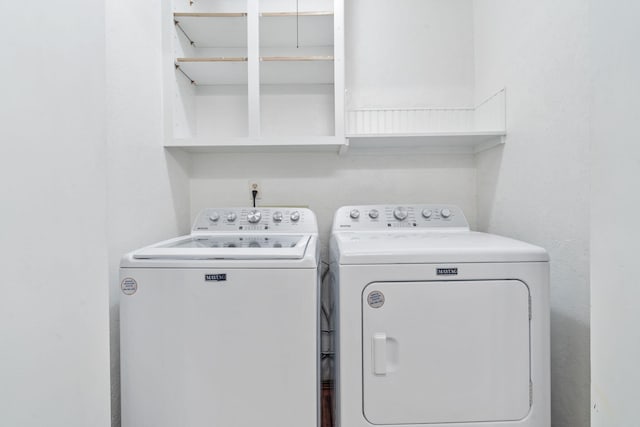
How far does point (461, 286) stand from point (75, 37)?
1281mm

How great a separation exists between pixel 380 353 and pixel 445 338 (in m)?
0.23

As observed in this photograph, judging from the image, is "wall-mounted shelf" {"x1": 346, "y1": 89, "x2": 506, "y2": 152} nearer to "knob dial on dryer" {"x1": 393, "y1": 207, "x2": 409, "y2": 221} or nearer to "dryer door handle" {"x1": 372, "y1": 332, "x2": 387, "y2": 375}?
"knob dial on dryer" {"x1": 393, "y1": 207, "x2": 409, "y2": 221}

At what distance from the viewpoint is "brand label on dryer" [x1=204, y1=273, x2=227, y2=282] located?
1.05 meters

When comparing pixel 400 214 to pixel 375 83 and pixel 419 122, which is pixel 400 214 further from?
pixel 375 83

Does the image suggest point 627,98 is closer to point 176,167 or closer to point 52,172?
point 52,172

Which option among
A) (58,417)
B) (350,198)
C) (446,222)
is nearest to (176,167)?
(350,198)

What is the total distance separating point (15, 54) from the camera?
57 centimetres

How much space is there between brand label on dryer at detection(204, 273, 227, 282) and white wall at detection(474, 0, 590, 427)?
127cm

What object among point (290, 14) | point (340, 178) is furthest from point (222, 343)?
point (290, 14)

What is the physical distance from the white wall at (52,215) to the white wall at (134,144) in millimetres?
434

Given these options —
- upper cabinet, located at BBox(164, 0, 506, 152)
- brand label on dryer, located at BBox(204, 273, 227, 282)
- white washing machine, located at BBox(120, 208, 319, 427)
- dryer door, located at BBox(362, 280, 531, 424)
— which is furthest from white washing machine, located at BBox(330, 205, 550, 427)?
upper cabinet, located at BBox(164, 0, 506, 152)

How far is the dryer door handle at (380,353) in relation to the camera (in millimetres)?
1030

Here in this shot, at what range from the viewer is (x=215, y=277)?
105 cm

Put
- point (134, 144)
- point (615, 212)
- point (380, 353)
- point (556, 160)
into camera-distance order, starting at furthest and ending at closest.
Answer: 1. point (134, 144)
2. point (556, 160)
3. point (380, 353)
4. point (615, 212)
